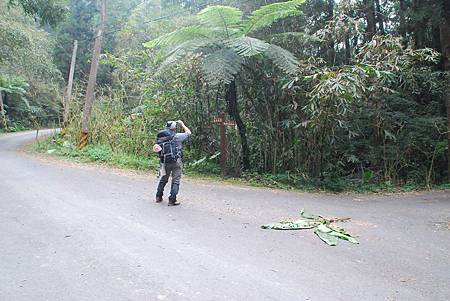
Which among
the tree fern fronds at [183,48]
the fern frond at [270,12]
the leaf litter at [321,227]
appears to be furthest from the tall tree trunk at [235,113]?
the leaf litter at [321,227]

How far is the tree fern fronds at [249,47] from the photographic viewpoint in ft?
29.3

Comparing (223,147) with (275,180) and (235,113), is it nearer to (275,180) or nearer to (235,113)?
(235,113)

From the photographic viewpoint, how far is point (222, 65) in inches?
363

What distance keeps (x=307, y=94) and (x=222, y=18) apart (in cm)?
272

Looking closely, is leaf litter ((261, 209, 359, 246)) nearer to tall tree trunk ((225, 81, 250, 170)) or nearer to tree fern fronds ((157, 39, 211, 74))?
tall tree trunk ((225, 81, 250, 170))

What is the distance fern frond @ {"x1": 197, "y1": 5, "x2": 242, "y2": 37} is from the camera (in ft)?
30.5

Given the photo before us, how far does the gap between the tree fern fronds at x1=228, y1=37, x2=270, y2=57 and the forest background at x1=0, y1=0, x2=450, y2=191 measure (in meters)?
0.02

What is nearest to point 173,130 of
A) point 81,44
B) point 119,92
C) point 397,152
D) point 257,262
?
point 257,262

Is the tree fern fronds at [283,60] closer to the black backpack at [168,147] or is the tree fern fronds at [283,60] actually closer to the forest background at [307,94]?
the forest background at [307,94]

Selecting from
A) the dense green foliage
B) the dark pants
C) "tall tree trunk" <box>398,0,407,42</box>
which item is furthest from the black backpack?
the dense green foliage

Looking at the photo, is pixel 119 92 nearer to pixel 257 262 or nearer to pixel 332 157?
pixel 332 157

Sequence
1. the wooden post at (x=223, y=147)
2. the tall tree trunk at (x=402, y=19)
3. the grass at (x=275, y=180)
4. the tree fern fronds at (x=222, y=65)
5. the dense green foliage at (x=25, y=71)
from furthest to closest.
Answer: the dense green foliage at (x=25, y=71), the tall tree trunk at (x=402, y=19), the wooden post at (x=223, y=147), the grass at (x=275, y=180), the tree fern fronds at (x=222, y=65)

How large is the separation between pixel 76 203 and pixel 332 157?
7.08 metres

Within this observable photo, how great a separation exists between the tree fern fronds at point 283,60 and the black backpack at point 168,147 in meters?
3.38
